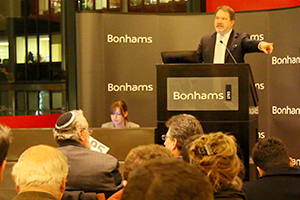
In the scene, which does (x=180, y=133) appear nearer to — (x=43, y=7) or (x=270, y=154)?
(x=270, y=154)

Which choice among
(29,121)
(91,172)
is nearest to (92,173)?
(91,172)

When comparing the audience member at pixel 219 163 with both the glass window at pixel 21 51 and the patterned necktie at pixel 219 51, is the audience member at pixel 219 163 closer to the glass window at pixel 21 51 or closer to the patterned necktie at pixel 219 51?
the patterned necktie at pixel 219 51

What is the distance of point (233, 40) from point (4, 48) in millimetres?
3745

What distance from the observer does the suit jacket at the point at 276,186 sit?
2.18 m

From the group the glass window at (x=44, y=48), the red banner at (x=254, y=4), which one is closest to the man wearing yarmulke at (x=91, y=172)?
the glass window at (x=44, y=48)

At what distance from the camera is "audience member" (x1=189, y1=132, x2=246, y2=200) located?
5.97 ft

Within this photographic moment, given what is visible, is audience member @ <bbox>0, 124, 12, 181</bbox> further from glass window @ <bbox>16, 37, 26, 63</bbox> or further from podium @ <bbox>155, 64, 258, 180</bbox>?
glass window @ <bbox>16, 37, 26, 63</bbox>

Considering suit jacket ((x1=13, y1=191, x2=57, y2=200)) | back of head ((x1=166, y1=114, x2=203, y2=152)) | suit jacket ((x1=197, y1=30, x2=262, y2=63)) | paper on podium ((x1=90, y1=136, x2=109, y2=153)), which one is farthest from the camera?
suit jacket ((x1=197, y1=30, x2=262, y2=63))

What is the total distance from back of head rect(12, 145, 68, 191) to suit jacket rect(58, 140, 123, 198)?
613 millimetres

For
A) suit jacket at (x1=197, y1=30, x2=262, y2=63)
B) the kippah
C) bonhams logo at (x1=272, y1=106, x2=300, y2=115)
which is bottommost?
bonhams logo at (x1=272, y1=106, x2=300, y2=115)

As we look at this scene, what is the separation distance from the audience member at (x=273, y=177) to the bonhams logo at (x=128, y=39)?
325cm

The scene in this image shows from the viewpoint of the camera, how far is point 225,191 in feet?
5.95

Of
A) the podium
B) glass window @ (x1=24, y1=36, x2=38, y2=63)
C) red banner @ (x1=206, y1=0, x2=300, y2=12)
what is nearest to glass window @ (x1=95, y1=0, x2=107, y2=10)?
glass window @ (x1=24, y1=36, x2=38, y2=63)

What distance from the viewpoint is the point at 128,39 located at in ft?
18.5
